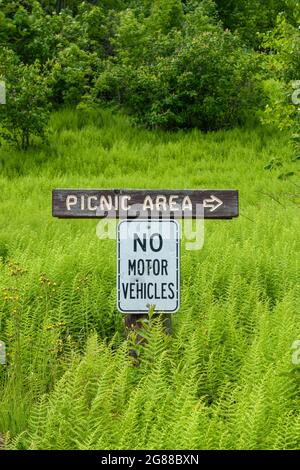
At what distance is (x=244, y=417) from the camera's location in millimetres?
4223

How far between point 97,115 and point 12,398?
41.7 ft

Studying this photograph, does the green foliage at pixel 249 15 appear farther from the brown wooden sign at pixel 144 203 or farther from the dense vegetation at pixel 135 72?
the brown wooden sign at pixel 144 203

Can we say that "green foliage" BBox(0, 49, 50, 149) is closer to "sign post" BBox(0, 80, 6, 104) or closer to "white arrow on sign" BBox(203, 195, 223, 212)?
"sign post" BBox(0, 80, 6, 104)

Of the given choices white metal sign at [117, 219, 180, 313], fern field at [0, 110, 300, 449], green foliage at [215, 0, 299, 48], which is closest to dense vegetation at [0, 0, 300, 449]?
fern field at [0, 110, 300, 449]

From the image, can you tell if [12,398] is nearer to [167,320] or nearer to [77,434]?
[77,434]

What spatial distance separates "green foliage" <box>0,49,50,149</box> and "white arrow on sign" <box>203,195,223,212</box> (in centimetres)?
929

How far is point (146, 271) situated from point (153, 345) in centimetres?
54

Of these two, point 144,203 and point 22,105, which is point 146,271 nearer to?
point 144,203

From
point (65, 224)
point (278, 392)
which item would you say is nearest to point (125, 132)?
point (65, 224)

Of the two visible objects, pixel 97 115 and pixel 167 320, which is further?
pixel 97 115

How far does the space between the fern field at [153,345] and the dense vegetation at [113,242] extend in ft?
0.06

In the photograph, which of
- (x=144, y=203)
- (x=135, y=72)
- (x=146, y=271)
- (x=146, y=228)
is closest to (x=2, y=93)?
(x=135, y=72)

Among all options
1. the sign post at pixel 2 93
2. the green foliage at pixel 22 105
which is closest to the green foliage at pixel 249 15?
the green foliage at pixel 22 105

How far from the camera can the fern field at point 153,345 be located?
14.2 feet
